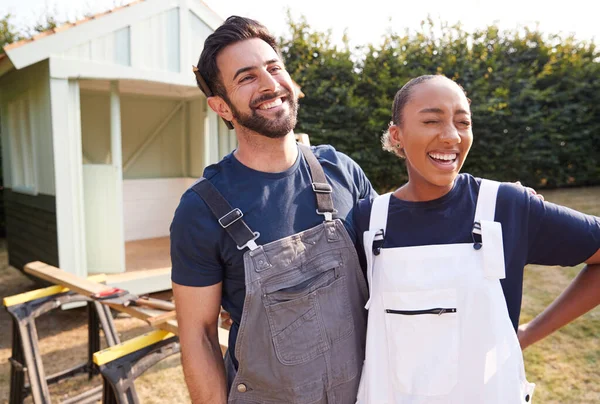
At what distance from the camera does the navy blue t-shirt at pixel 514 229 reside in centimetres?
141

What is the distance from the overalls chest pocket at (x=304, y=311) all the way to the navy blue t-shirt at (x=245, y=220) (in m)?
0.13

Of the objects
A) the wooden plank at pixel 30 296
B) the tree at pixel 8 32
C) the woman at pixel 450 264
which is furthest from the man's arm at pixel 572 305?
the tree at pixel 8 32

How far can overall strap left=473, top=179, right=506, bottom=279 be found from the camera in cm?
136

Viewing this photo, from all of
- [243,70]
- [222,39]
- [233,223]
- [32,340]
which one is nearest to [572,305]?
[233,223]

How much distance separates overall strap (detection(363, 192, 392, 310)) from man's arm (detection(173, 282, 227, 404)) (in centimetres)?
52

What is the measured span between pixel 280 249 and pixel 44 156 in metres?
5.06

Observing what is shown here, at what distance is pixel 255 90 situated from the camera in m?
1.71

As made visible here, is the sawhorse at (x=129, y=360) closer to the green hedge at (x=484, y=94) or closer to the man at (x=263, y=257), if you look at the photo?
the man at (x=263, y=257)

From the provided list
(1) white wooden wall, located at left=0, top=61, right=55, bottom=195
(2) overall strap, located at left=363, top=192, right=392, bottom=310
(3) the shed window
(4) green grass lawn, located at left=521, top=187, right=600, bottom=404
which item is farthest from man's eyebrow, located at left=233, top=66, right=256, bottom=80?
(3) the shed window

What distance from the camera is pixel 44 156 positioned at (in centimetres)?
563

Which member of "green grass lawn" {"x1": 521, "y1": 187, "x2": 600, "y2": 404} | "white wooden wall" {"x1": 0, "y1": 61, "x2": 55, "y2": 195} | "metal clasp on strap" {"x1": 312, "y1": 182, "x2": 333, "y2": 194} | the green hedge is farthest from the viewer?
the green hedge

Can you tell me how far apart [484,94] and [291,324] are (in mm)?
9544

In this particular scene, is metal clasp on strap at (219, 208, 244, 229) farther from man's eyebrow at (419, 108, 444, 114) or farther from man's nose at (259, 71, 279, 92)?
man's eyebrow at (419, 108, 444, 114)

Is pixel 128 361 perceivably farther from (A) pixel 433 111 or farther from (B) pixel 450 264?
(A) pixel 433 111
